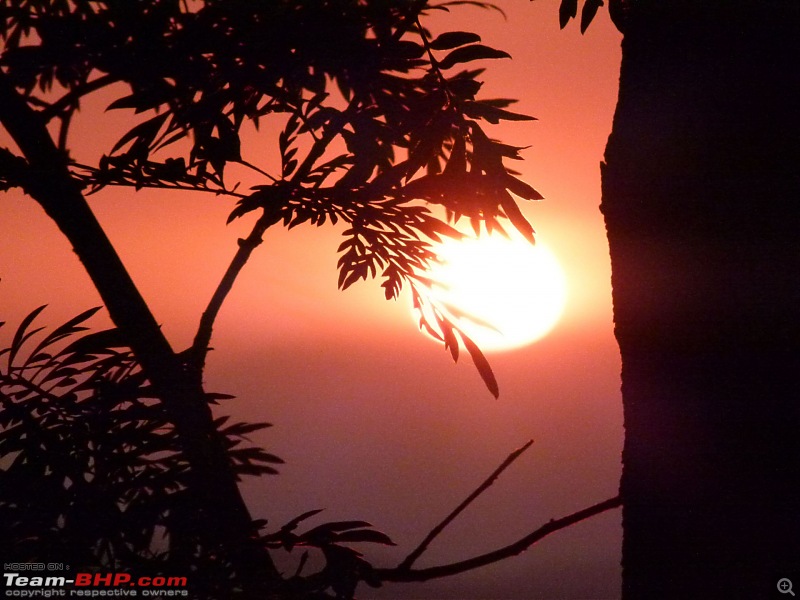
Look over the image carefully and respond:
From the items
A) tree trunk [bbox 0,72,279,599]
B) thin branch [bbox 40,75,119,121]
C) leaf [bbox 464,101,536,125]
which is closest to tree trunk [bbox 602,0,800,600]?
leaf [bbox 464,101,536,125]

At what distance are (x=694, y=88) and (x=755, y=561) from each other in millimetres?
841

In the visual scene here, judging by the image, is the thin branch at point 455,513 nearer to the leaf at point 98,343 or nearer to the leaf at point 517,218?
the leaf at point 517,218

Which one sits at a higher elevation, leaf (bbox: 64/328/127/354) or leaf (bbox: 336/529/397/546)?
Result: leaf (bbox: 64/328/127/354)

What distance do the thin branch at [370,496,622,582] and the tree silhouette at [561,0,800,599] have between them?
0.12 meters

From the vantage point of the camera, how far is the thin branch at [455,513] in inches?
55.9

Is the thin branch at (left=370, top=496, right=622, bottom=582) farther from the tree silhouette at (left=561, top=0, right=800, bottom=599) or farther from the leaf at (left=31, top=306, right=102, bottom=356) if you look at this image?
the leaf at (left=31, top=306, right=102, bottom=356)

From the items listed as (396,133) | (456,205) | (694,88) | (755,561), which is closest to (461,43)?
(396,133)

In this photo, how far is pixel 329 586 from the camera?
1.36m

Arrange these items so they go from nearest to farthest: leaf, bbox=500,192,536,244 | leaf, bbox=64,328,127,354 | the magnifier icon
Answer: the magnifier icon < leaf, bbox=500,192,536,244 < leaf, bbox=64,328,127,354

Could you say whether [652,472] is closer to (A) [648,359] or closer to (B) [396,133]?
(A) [648,359]

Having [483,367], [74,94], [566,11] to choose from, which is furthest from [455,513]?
[74,94]

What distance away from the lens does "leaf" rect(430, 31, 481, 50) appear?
144 cm

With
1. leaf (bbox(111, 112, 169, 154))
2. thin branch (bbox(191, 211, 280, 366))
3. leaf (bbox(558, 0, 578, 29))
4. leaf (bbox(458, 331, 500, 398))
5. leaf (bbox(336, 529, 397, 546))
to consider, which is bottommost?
leaf (bbox(336, 529, 397, 546))

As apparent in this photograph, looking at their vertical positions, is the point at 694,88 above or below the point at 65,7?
below
